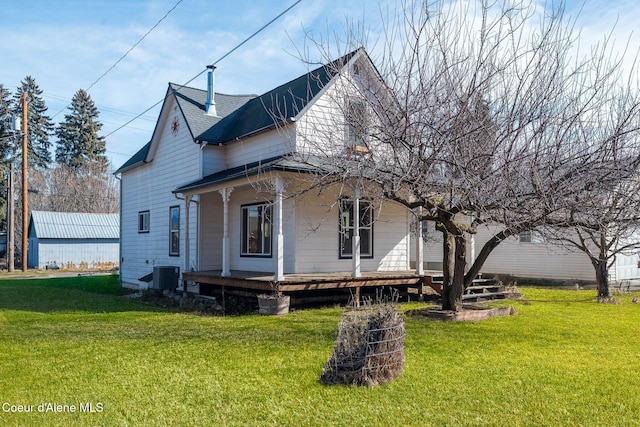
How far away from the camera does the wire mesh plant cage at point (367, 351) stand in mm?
5324

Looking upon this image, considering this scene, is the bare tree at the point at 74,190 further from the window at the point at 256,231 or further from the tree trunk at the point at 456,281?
the tree trunk at the point at 456,281

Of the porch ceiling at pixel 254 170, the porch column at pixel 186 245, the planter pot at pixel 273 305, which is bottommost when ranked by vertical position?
the planter pot at pixel 273 305

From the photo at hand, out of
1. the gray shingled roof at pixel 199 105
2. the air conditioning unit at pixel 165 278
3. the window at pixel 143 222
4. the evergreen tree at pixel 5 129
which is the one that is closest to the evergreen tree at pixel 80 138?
the evergreen tree at pixel 5 129

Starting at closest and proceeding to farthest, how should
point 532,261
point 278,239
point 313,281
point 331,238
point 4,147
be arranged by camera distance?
point 278,239
point 313,281
point 331,238
point 532,261
point 4,147

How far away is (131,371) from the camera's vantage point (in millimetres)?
5910

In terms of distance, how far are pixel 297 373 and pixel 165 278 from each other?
31.9ft

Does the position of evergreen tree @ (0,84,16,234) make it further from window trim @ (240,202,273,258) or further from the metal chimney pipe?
window trim @ (240,202,273,258)

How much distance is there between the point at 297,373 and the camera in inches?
230

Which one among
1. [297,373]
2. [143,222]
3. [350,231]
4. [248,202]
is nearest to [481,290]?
[350,231]

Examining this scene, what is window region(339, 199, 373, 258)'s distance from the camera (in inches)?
510

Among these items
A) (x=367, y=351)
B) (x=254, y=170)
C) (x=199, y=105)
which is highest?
(x=199, y=105)

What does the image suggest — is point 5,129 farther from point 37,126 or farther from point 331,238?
point 331,238

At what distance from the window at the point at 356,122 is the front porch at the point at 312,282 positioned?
118 inches

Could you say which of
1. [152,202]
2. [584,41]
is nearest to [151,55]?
[152,202]
